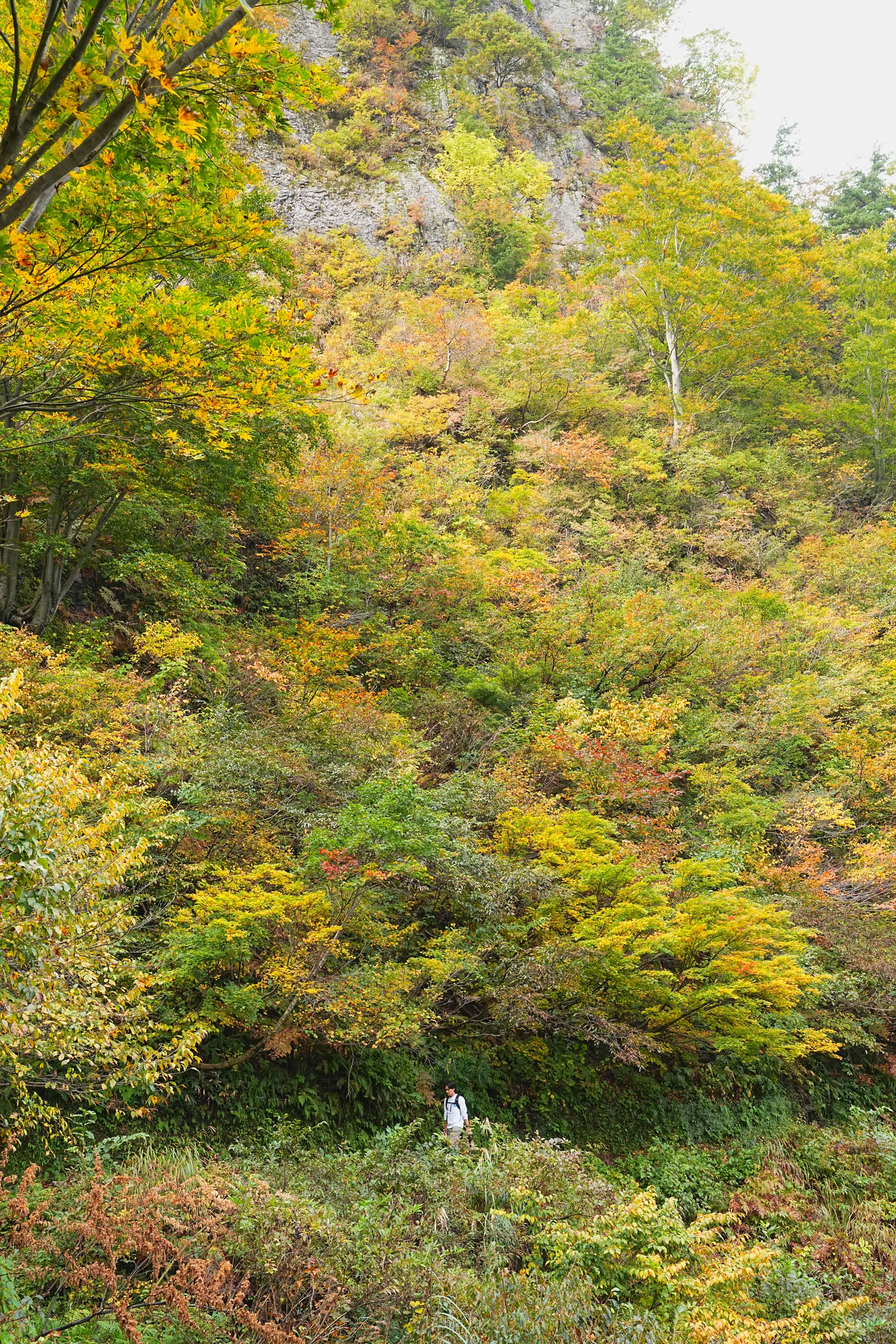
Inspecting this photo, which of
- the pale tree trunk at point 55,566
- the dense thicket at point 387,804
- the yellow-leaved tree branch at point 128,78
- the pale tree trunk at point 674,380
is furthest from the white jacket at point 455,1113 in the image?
the pale tree trunk at point 674,380

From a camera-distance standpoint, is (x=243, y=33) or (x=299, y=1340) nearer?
(x=243, y=33)

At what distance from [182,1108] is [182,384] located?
18.5ft

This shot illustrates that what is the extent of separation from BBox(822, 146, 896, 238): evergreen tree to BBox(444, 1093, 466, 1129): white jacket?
38.2 meters

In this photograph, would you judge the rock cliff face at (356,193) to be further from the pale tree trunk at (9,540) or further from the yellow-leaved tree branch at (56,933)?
the yellow-leaved tree branch at (56,933)

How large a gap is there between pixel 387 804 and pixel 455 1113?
296cm

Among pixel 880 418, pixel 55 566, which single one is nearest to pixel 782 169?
pixel 880 418

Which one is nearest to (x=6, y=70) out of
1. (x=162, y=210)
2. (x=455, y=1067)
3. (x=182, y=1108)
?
(x=162, y=210)

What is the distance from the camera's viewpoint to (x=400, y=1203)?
5.68 m

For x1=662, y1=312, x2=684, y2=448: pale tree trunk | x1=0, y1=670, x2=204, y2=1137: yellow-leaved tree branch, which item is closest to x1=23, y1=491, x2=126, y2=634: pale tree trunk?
x1=0, y1=670, x2=204, y2=1137: yellow-leaved tree branch

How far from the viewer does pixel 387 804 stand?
6.98 metres

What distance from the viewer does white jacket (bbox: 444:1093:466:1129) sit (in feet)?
23.1

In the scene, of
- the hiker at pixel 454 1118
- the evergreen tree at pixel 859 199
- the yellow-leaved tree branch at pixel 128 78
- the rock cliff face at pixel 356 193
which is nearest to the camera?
the yellow-leaved tree branch at pixel 128 78

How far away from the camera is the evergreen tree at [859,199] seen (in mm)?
33125

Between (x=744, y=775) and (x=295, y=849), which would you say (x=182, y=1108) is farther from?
(x=744, y=775)
